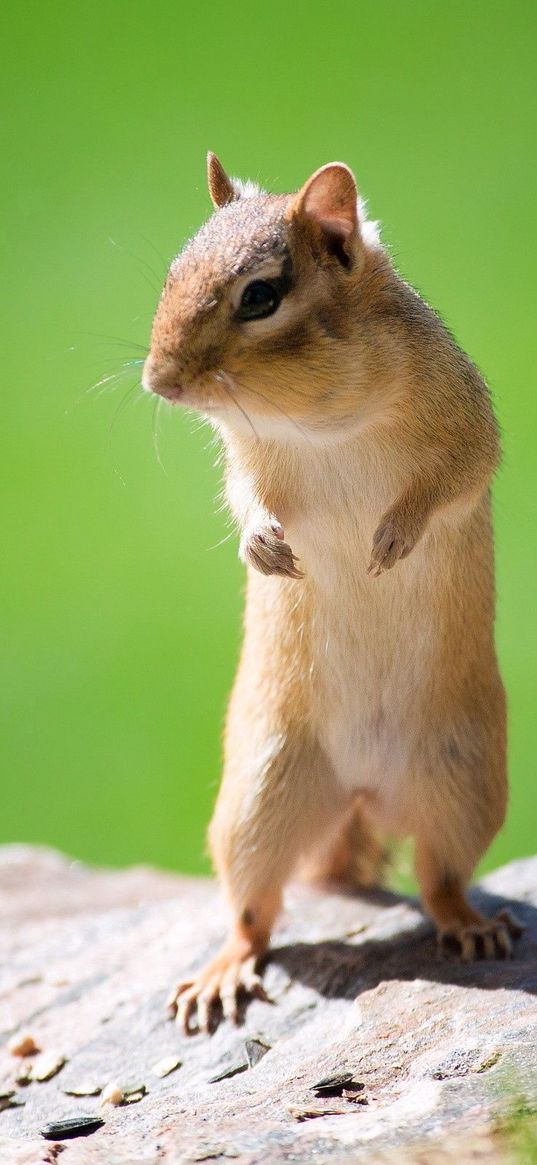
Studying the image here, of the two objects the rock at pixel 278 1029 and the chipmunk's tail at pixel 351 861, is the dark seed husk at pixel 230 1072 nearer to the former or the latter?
the rock at pixel 278 1029

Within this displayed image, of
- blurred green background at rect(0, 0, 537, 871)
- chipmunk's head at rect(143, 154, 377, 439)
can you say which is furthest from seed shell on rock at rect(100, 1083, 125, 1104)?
blurred green background at rect(0, 0, 537, 871)

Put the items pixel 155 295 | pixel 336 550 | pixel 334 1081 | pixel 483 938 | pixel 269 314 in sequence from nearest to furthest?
pixel 334 1081, pixel 269 314, pixel 336 550, pixel 483 938, pixel 155 295

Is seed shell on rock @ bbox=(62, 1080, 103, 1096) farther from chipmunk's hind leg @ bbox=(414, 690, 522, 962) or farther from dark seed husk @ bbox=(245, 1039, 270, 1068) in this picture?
chipmunk's hind leg @ bbox=(414, 690, 522, 962)

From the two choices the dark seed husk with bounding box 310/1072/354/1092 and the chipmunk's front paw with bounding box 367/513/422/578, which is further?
the chipmunk's front paw with bounding box 367/513/422/578

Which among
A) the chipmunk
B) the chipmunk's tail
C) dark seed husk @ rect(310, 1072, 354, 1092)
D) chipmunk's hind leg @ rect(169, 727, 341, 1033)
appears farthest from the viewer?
the chipmunk's tail

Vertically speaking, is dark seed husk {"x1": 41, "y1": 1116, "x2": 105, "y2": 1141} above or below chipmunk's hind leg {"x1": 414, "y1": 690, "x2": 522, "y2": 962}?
below

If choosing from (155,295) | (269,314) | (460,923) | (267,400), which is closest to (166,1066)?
(460,923)

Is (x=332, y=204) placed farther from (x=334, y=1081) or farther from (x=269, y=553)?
(x=334, y=1081)

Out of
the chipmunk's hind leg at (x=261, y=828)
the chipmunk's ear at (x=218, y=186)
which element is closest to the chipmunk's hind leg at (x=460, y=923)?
the chipmunk's hind leg at (x=261, y=828)
